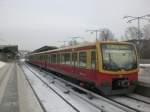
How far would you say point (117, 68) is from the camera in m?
14.1

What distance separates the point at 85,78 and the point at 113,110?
4.56m

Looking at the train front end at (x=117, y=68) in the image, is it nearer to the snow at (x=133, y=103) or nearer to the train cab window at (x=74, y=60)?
the snow at (x=133, y=103)

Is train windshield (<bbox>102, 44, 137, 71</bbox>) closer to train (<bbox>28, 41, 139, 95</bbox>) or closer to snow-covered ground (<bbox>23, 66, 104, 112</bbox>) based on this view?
Answer: train (<bbox>28, 41, 139, 95</bbox>)

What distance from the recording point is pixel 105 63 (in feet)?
45.8

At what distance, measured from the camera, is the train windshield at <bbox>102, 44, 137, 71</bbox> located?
46.1ft

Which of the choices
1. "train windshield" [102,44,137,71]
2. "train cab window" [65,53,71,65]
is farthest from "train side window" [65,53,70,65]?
"train windshield" [102,44,137,71]

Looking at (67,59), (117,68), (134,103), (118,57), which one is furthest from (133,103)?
(67,59)

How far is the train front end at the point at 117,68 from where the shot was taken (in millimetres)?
13836

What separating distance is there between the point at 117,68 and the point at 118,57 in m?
0.58

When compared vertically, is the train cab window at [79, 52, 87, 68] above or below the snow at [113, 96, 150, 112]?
above

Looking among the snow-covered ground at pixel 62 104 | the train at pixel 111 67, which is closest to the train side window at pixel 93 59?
the train at pixel 111 67

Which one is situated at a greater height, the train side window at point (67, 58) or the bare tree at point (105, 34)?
the bare tree at point (105, 34)

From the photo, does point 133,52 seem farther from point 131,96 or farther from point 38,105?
point 38,105

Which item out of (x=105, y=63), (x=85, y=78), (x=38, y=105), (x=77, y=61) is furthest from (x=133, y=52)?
(x=38, y=105)
